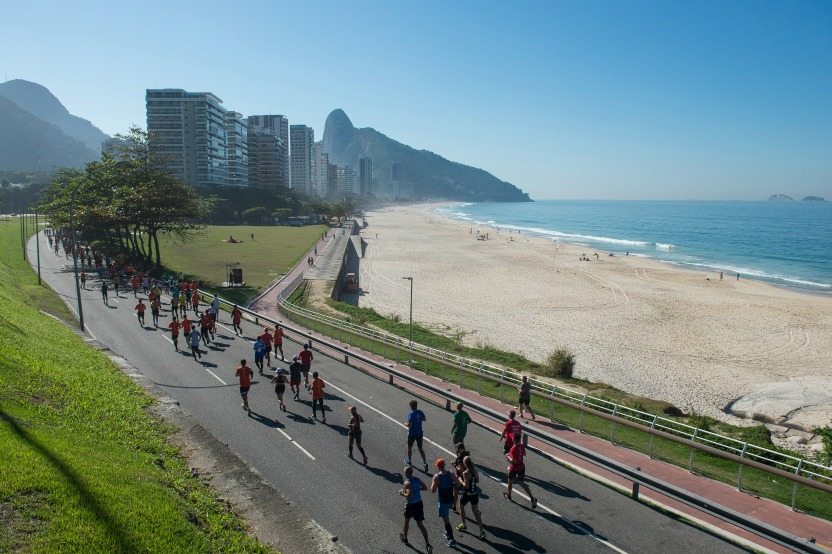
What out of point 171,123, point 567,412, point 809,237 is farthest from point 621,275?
point 171,123

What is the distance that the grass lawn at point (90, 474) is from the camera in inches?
277

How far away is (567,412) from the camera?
15.6 meters

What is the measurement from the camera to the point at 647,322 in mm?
38312

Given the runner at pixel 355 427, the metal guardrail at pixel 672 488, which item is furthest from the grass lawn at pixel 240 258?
the runner at pixel 355 427

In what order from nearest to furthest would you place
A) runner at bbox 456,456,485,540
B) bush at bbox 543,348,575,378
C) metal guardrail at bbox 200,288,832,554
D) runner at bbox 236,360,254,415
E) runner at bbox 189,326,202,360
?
metal guardrail at bbox 200,288,832,554 → runner at bbox 456,456,485,540 → runner at bbox 236,360,254,415 → runner at bbox 189,326,202,360 → bush at bbox 543,348,575,378

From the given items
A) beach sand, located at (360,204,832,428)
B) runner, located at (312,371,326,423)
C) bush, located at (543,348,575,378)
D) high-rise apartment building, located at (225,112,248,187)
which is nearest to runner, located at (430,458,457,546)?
runner, located at (312,371,326,423)

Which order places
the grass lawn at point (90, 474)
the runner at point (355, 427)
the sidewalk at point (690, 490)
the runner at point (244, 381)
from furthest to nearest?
1. the runner at point (244, 381)
2. the runner at point (355, 427)
3. the sidewalk at point (690, 490)
4. the grass lawn at point (90, 474)

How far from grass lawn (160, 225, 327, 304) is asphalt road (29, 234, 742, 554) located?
1840cm

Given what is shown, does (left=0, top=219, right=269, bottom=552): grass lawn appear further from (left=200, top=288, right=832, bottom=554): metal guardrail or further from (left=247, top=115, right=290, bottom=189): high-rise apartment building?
(left=247, top=115, right=290, bottom=189): high-rise apartment building

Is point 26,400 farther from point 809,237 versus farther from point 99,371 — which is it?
point 809,237

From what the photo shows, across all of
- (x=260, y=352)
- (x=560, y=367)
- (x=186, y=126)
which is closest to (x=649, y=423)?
(x=560, y=367)

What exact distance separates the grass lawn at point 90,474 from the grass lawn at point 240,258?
2060 centimetres

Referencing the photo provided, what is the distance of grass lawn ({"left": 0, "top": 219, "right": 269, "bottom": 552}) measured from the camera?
703 centimetres

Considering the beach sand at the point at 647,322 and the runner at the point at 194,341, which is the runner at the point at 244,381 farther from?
the beach sand at the point at 647,322
